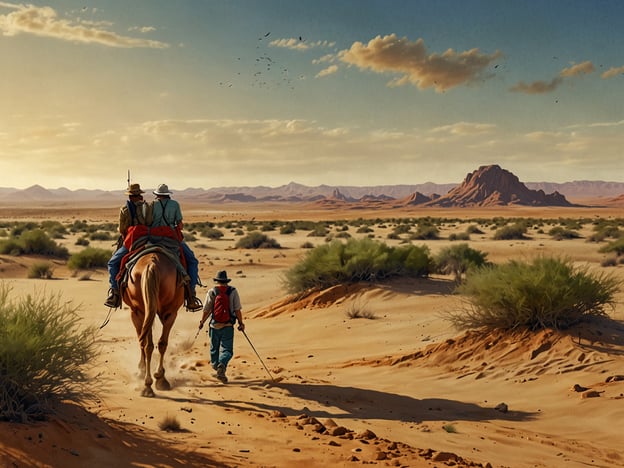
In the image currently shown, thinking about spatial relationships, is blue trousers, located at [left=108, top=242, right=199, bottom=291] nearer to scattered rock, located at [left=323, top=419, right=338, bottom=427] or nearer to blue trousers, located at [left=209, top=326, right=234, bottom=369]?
blue trousers, located at [left=209, top=326, right=234, bottom=369]

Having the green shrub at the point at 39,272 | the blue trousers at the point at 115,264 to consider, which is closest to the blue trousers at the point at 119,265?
the blue trousers at the point at 115,264

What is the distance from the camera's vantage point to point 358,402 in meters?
9.07

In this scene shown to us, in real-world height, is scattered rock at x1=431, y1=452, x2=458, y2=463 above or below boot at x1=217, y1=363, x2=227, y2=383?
above

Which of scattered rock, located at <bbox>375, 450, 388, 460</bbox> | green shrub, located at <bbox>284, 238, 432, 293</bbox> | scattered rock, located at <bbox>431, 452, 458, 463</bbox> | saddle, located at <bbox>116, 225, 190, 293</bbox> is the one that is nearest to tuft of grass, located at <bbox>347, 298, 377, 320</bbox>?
green shrub, located at <bbox>284, 238, 432, 293</bbox>

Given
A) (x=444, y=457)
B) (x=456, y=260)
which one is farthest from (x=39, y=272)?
(x=444, y=457)

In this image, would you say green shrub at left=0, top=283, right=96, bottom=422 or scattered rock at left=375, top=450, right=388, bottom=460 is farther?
scattered rock at left=375, top=450, right=388, bottom=460

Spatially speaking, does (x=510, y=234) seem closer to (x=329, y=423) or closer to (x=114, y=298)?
(x=114, y=298)

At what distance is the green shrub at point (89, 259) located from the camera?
28469mm

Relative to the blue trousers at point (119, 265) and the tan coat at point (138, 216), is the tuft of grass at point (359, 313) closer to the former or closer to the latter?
the blue trousers at point (119, 265)

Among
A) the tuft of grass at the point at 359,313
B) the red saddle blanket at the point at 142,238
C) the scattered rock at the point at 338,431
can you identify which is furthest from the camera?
the tuft of grass at the point at 359,313

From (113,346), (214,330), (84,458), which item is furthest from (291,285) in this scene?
(84,458)

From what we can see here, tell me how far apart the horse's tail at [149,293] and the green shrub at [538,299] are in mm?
6023

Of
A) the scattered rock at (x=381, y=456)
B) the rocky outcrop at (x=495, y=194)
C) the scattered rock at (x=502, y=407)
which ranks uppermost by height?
the rocky outcrop at (x=495, y=194)

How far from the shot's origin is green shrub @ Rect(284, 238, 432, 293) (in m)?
19.1
